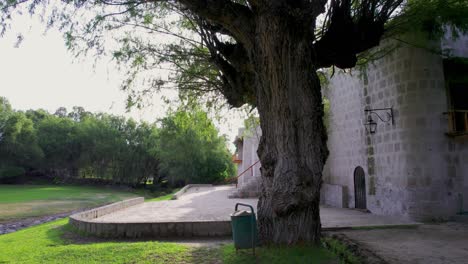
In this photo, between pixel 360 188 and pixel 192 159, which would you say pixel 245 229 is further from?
pixel 192 159

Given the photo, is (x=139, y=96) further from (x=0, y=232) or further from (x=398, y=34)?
(x=0, y=232)

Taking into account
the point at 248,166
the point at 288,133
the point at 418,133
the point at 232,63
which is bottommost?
the point at 288,133

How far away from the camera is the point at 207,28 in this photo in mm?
8742

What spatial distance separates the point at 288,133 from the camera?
665 centimetres

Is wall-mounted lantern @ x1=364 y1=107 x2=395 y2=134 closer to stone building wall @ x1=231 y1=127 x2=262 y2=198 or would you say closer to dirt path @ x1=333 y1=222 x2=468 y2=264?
dirt path @ x1=333 y1=222 x2=468 y2=264

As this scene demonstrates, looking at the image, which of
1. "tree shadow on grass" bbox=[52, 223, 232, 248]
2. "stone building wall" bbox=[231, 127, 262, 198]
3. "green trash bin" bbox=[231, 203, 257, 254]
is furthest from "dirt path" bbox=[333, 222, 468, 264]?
"stone building wall" bbox=[231, 127, 262, 198]

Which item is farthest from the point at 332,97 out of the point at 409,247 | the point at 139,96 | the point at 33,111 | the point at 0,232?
the point at 33,111

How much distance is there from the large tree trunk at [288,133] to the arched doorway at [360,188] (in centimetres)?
699

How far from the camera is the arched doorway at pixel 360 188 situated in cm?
1323

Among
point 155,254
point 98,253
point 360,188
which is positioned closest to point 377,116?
point 360,188

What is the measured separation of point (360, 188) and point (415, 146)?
3751 mm

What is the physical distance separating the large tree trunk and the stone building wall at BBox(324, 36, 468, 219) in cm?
462

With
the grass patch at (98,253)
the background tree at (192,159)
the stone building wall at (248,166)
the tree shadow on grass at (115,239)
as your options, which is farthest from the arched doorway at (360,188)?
the background tree at (192,159)

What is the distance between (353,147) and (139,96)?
25.5 feet
